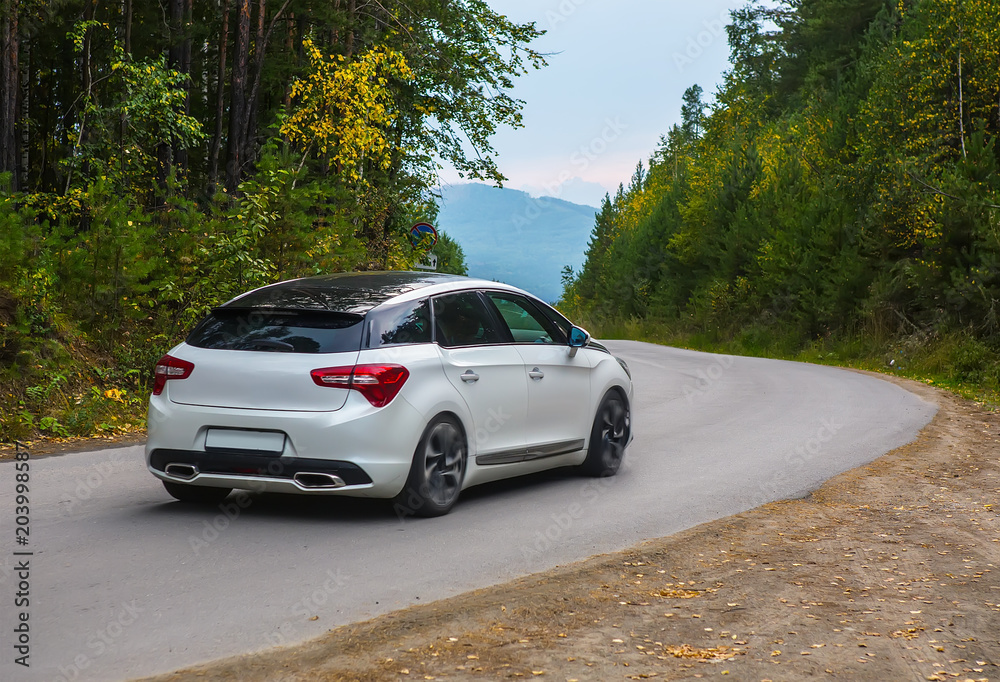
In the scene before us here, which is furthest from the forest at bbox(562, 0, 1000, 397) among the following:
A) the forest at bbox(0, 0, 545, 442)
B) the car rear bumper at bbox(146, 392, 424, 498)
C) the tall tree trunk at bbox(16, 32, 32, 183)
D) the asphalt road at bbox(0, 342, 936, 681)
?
the tall tree trunk at bbox(16, 32, 32, 183)

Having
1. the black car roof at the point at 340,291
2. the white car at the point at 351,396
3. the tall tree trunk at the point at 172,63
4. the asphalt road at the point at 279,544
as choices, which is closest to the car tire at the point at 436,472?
the white car at the point at 351,396

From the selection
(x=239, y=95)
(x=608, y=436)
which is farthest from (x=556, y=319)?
(x=239, y=95)

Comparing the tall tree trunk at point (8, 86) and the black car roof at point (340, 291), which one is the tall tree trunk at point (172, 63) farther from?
the black car roof at point (340, 291)

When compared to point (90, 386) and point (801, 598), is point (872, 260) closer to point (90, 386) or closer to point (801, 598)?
point (90, 386)

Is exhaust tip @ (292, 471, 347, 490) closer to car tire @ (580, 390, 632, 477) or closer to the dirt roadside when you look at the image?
the dirt roadside

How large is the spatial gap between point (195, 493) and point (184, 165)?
1757 centimetres

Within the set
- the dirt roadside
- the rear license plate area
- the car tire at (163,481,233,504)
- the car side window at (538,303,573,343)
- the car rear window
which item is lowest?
the car tire at (163,481,233,504)

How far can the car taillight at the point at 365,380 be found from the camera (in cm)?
680

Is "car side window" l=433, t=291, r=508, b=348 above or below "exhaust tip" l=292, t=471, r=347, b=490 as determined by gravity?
above

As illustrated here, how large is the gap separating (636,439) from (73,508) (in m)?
6.59

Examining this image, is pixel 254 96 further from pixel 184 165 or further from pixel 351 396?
pixel 351 396

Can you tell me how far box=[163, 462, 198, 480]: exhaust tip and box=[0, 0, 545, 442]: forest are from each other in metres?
4.69

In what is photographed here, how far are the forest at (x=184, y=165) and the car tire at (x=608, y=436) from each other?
5.91m

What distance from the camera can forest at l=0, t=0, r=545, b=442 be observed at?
488 inches
